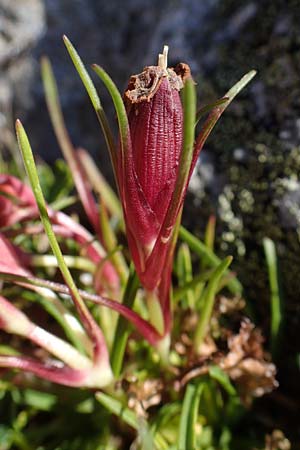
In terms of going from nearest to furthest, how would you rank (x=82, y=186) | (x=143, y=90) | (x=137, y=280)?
1. (x=143, y=90)
2. (x=137, y=280)
3. (x=82, y=186)

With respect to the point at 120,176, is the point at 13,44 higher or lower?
higher

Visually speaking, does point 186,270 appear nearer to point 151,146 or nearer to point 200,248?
point 200,248

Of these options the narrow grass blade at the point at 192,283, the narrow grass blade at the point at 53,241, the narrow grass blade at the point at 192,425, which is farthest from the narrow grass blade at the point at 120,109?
the narrow grass blade at the point at 192,425

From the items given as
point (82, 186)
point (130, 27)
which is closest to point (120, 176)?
point (82, 186)

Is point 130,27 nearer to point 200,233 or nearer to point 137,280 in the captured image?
point 200,233

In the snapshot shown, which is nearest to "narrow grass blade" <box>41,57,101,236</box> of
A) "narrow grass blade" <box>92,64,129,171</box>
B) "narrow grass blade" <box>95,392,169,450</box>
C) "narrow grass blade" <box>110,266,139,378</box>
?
"narrow grass blade" <box>110,266,139,378</box>

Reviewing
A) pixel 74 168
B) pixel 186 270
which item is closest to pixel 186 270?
pixel 186 270
